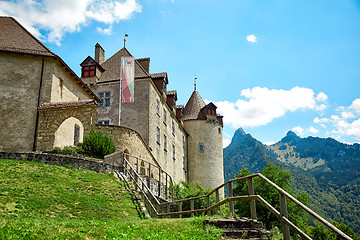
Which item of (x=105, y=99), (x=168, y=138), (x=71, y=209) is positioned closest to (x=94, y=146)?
(x=71, y=209)

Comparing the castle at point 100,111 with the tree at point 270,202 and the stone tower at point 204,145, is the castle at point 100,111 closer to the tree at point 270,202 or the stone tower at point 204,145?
the stone tower at point 204,145

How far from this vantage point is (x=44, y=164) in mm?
17266

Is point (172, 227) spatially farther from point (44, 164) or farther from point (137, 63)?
point (137, 63)

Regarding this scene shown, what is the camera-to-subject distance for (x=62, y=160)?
1800 centimetres

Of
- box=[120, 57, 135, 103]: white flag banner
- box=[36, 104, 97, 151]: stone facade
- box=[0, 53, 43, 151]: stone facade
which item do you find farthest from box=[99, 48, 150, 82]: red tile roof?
box=[36, 104, 97, 151]: stone facade

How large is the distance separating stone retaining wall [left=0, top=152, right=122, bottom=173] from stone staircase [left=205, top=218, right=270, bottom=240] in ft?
32.7

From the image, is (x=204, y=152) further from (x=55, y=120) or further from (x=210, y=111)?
(x=55, y=120)

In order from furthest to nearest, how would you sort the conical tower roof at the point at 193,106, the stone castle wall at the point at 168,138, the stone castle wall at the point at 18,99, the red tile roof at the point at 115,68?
the conical tower roof at the point at 193,106 → the red tile roof at the point at 115,68 → the stone castle wall at the point at 168,138 → the stone castle wall at the point at 18,99

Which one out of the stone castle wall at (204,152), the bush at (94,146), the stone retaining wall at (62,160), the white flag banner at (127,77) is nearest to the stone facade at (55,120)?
the bush at (94,146)

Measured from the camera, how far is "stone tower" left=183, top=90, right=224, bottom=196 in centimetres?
4450

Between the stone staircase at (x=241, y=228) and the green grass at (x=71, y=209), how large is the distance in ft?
0.93

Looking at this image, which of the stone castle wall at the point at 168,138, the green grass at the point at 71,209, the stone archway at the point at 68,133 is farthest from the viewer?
the stone castle wall at the point at 168,138

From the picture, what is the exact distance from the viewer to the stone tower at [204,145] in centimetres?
4450

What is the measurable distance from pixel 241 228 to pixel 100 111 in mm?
24869
